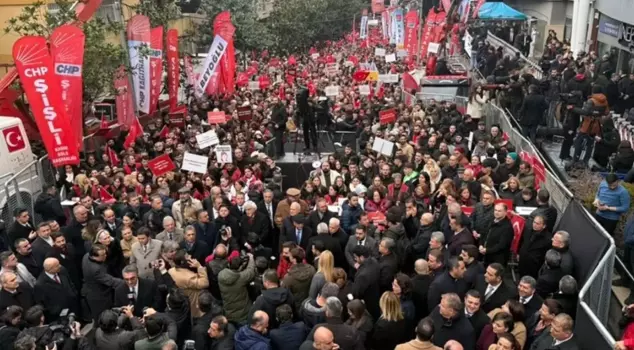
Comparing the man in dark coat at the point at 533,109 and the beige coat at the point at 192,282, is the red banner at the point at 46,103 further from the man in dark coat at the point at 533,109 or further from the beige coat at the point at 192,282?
the man in dark coat at the point at 533,109

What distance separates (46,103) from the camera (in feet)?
41.5

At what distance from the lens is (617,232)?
29.5 feet

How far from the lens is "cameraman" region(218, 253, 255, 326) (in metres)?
6.83

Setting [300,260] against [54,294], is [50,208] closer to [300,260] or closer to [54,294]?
[54,294]

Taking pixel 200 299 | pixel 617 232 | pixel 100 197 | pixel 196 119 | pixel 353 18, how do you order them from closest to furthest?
1. pixel 200 299
2. pixel 617 232
3. pixel 100 197
4. pixel 196 119
5. pixel 353 18

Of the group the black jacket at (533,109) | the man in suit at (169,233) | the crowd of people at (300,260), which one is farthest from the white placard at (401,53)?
the man in suit at (169,233)

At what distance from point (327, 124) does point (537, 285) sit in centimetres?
1262

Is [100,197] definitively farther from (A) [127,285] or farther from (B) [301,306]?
(B) [301,306]

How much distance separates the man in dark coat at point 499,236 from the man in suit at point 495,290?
156cm

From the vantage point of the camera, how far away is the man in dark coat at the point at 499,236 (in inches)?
315

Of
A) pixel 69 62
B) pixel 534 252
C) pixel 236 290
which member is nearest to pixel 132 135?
pixel 69 62

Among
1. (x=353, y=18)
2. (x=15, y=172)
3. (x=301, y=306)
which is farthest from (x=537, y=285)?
(x=353, y=18)

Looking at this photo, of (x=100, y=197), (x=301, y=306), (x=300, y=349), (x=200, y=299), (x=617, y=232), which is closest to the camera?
(x=300, y=349)

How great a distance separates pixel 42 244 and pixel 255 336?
403 centimetres
